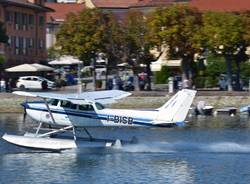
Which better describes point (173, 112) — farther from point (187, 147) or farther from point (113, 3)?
point (113, 3)

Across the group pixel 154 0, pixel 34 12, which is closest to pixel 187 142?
pixel 34 12

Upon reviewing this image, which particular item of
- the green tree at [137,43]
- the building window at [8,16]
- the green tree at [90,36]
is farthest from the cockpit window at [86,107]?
the building window at [8,16]

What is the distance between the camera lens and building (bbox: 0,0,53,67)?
10725 centimetres

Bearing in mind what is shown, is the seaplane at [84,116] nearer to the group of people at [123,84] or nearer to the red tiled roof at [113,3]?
the group of people at [123,84]

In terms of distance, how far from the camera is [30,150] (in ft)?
138

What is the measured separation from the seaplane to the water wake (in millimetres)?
855

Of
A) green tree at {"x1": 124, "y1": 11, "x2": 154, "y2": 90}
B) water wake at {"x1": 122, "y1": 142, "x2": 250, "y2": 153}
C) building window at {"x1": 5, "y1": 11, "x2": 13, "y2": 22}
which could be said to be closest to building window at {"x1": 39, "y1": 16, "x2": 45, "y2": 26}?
building window at {"x1": 5, "y1": 11, "x2": 13, "y2": 22}

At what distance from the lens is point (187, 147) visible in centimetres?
4262

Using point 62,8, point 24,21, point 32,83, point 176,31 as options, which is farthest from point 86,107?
point 62,8

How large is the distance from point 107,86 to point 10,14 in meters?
27.6

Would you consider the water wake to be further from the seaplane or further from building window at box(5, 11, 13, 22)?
building window at box(5, 11, 13, 22)

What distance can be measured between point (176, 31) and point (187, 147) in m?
36.8

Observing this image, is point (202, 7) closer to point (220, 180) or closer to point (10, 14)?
point (10, 14)

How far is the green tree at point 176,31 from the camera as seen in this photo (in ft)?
258
